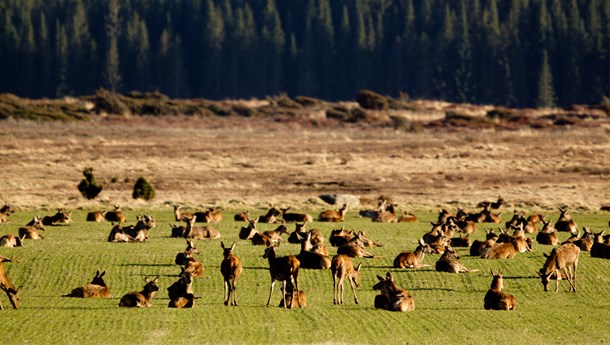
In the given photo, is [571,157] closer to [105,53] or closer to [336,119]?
[336,119]

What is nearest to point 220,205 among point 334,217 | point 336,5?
point 334,217

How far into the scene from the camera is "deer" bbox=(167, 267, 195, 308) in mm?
22297

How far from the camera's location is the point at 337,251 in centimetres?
2864

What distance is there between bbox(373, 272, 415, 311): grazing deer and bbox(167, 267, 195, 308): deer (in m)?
3.51

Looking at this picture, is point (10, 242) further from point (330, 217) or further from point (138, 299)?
point (330, 217)

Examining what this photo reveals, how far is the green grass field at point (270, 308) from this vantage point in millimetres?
20047

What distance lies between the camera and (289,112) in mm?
108125

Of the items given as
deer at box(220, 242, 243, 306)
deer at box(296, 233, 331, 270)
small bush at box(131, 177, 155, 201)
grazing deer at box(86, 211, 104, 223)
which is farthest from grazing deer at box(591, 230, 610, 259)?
small bush at box(131, 177, 155, 201)

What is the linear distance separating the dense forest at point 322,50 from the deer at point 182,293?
125223 mm

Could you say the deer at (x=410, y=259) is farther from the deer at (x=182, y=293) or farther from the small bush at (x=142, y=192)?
the small bush at (x=142, y=192)

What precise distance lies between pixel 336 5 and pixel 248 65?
30050mm

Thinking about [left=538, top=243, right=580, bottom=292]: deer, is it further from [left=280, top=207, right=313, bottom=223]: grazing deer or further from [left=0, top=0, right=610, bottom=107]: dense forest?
[left=0, top=0, right=610, bottom=107]: dense forest

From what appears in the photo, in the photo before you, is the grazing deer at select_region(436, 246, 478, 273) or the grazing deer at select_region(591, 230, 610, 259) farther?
the grazing deer at select_region(591, 230, 610, 259)

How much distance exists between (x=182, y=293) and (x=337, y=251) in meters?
6.67
